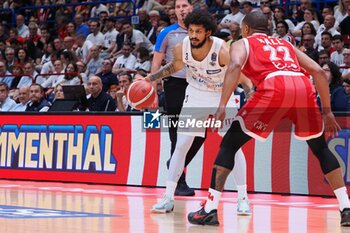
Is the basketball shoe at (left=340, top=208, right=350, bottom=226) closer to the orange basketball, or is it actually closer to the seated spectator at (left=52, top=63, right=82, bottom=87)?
the orange basketball

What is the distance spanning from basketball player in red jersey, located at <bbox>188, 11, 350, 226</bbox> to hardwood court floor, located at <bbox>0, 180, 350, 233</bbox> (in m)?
0.36

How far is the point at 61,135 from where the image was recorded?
13773mm

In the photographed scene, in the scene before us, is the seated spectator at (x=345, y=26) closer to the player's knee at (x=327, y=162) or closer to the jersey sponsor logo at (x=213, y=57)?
the jersey sponsor logo at (x=213, y=57)

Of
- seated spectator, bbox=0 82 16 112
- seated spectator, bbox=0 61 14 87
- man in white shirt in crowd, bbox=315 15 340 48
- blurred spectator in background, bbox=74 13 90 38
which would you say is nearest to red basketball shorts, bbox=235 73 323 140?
man in white shirt in crowd, bbox=315 15 340 48

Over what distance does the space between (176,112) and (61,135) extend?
3379 mm

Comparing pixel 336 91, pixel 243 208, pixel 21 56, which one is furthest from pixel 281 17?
pixel 243 208

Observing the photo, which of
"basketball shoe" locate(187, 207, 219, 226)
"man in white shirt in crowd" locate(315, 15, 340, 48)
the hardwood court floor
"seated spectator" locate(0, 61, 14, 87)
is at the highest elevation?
"man in white shirt in crowd" locate(315, 15, 340, 48)

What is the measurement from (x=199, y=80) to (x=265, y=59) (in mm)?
1393

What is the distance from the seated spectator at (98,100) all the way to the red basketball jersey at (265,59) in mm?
6901

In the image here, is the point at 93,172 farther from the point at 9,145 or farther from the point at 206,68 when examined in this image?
the point at 206,68

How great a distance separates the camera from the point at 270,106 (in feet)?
25.4

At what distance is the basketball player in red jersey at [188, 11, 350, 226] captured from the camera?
7734 millimetres

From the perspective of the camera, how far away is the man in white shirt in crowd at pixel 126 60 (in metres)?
18.5

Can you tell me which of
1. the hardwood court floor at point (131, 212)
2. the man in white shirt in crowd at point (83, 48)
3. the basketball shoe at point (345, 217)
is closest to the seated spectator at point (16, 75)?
the man in white shirt in crowd at point (83, 48)
